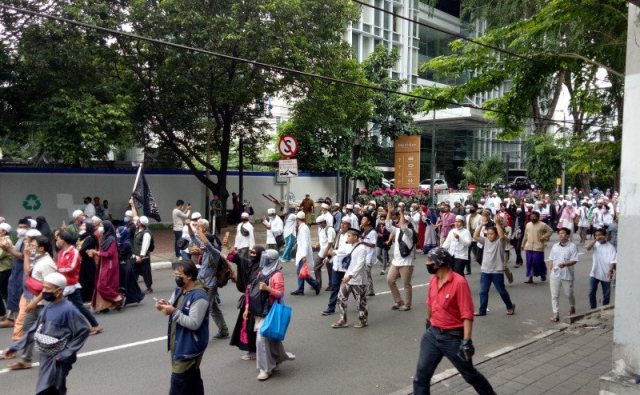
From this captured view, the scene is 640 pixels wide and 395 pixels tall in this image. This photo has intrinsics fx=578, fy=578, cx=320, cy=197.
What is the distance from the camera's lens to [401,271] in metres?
9.98

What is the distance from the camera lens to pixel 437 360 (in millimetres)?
5355

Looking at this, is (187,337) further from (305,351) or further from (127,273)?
(127,273)

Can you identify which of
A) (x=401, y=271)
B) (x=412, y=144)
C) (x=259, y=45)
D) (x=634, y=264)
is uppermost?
(x=259, y=45)

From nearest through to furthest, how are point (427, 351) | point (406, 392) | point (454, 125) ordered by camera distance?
1. point (427, 351)
2. point (406, 392)
3. point (454, 125)

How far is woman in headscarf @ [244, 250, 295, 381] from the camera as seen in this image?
650cm

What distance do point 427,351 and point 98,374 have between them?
3.81 metres

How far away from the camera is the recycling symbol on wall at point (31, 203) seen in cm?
1942

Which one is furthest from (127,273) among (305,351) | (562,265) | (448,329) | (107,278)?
(562,265)

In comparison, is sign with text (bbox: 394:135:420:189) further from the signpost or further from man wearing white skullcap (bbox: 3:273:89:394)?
man wearing white skullcap (bbox: 3:273:89:394)

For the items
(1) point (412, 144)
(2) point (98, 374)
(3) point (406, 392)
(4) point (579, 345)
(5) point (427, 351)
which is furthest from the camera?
(1) point (412, 144)

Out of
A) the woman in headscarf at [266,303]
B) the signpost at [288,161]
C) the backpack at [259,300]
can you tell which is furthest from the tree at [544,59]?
the backpack at [259,300]

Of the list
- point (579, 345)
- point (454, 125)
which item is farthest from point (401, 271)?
point (454, 125)

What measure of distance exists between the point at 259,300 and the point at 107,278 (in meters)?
4.00

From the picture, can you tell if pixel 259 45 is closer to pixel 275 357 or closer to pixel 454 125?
pixel 275 357
